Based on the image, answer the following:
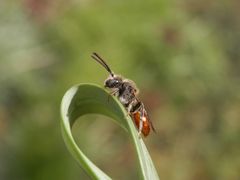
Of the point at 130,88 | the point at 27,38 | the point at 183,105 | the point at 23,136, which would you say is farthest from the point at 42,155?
the point at 183,105

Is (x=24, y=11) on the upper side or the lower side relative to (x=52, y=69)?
upper

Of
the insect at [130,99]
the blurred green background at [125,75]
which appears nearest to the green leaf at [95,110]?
the insect at [130,99]

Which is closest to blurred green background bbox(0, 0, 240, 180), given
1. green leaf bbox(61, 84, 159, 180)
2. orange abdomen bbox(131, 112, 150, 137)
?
orange abdomen bbox(131, 112, 150, 137)

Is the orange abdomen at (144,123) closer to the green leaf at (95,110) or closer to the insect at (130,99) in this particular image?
the insect at (130,99)

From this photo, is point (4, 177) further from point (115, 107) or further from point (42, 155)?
point (115, 107)

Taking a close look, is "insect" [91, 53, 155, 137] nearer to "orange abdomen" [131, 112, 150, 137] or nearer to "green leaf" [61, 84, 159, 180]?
"orange abdomen" [131, 112, 150, 137]

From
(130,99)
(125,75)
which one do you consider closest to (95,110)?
(130,99)
